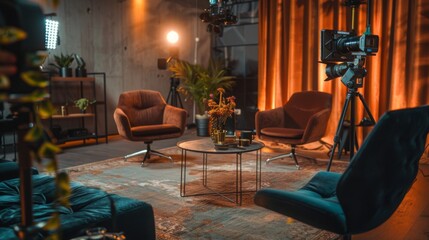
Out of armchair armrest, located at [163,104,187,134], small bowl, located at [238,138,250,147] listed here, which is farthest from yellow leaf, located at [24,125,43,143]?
armchair armrest, located at [163,104,187,134]

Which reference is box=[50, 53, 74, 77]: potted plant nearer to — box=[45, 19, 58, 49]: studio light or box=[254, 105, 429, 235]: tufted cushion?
box=[45, 19, 58, 49]: studio light

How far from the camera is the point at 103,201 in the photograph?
1.91m

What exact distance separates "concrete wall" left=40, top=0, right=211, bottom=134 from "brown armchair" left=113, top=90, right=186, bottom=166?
5.36 ft

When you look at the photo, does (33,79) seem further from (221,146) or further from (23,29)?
(221,146)

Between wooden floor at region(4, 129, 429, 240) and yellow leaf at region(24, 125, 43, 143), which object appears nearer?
yellow leaf at region(24, 125, 43, 143)

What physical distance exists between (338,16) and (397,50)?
0.87 m

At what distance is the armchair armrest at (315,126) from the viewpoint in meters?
4.03

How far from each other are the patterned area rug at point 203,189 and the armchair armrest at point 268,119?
392mm

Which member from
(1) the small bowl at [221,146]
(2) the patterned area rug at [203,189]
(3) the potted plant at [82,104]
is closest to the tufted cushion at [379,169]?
(2) the patterned area rug at [203,189]

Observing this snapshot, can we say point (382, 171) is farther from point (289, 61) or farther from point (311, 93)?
point (289, 61)

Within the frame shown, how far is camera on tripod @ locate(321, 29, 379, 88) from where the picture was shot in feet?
11.1

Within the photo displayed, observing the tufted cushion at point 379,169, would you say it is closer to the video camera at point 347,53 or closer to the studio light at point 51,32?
the video camera at point 347,53

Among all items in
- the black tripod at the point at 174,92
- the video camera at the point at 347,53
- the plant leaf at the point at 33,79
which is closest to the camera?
the plant leaf at the point at 33,79

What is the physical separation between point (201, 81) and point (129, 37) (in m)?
1.36
